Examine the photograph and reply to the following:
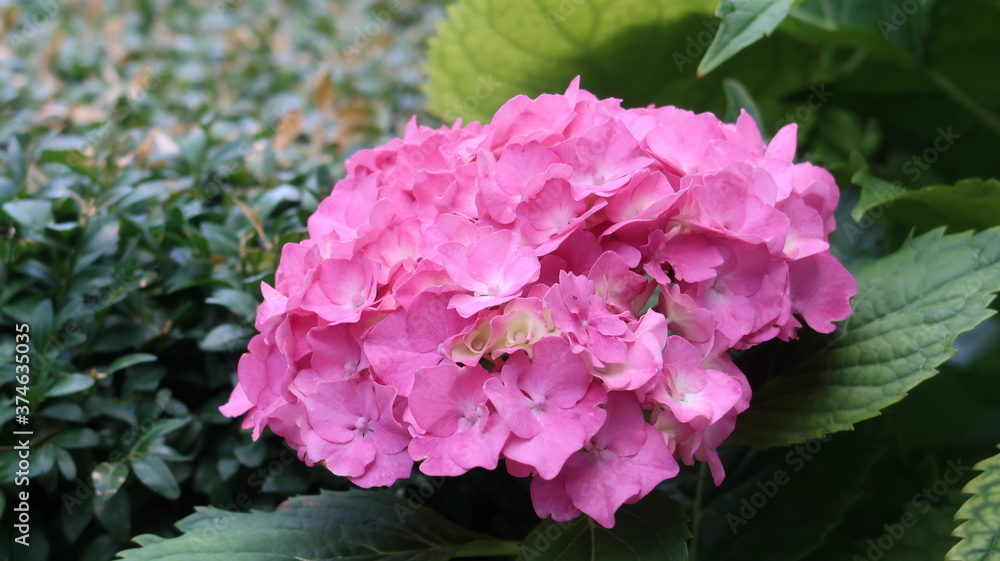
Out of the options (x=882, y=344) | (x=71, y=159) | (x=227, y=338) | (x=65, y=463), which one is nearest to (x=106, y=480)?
(x=65, y=463)

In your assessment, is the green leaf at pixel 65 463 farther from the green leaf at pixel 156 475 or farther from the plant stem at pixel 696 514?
the plant stem at pixel 696 514

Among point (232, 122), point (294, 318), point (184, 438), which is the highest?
point (294, 318)

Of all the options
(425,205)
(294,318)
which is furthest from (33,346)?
(425,205)

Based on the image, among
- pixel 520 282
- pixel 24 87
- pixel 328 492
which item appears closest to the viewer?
pixel 520 282

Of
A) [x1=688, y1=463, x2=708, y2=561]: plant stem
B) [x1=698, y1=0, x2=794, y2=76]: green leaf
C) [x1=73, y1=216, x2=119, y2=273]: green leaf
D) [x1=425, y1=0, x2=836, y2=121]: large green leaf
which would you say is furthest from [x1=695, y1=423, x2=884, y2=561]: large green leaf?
[x1=73, y1=216, x2=119, y2=273]: green leaf

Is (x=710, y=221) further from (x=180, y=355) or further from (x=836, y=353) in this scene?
(x=180, y=355)

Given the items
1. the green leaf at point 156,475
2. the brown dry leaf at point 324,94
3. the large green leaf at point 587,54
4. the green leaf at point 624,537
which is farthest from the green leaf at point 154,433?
the brown dry leaf at point 324,94

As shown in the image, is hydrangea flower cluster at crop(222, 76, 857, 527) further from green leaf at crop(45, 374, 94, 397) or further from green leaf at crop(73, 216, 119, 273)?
green leaf at crop(73, 216, 119, 273)
